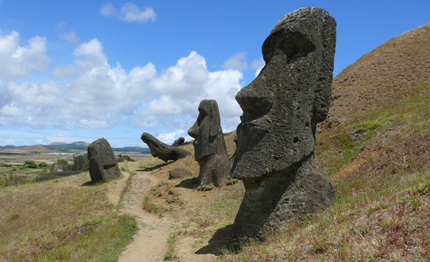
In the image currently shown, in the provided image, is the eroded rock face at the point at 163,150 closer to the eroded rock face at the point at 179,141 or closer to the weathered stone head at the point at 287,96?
the eroded rock face at the point at 179,141

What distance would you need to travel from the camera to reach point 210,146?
16.8 metres

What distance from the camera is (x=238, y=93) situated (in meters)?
7.25

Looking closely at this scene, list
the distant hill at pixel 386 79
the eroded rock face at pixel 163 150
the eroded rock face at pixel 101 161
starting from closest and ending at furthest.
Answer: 1. the eroded rock face at pixel 101 161
2. the distant hill at pixel 386 79
3. the eroded rock face at pixel 163 150

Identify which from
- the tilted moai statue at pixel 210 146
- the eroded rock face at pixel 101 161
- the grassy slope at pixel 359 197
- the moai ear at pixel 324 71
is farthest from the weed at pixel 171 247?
the eroded rock face at pixel 101 161

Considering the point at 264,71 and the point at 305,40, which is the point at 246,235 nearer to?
the point at 264,71

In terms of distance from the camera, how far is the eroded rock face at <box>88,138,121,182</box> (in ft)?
66.0

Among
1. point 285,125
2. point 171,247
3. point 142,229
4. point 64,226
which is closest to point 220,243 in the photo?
point 171,247

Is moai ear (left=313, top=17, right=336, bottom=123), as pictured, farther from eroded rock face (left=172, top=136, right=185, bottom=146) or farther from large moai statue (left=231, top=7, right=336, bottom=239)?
→ eroded rock face (left=172, top=136, right=185, bottom=146)

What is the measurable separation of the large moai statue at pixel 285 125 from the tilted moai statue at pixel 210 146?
9.10 m

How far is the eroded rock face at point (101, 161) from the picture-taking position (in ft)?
66.0

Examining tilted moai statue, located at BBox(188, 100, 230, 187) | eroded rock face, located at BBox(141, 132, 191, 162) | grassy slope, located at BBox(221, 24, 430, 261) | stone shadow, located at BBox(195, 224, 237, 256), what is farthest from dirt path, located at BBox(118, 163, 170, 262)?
eroded rock face, located at BBox(141, 132, 191, 162)

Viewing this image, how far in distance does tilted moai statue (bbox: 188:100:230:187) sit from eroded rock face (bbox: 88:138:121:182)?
6445mm

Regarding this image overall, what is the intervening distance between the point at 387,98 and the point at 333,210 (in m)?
20.9

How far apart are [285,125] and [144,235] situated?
5930mm
